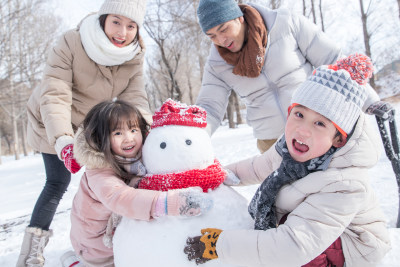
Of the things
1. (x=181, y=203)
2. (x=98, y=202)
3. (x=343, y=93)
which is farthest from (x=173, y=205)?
(x=343, y=93)

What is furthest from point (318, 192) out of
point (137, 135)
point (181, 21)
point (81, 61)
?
point (181, 21)

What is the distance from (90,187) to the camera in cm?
152

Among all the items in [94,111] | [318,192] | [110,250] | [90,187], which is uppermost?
[94,111]

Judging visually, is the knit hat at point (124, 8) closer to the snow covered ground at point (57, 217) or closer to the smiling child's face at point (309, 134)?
the smiling child's face at point (309, 134)

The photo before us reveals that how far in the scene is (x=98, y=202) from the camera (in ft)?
5.20

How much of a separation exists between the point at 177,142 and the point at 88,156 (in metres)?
0.46

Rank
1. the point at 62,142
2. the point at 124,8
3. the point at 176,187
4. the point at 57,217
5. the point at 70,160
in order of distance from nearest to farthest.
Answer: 1. the point at 176,187
2. the point at 70,160
3. the point at 62,142
4. the point at 124,8
5. the point at 57,217

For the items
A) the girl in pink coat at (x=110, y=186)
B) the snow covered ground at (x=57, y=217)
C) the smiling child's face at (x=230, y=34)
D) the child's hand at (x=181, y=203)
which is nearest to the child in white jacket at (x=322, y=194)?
the child's hand at (x=181, y=203)

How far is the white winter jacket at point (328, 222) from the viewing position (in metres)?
1.08

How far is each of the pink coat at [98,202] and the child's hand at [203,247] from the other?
0.73ft

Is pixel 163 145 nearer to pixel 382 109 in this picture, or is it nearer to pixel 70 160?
pixel 70 160

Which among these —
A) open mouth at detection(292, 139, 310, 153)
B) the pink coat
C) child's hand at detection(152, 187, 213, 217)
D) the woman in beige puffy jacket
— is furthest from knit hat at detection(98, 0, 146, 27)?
open mouth at detection(292, 139, 310, 153)

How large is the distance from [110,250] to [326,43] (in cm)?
190

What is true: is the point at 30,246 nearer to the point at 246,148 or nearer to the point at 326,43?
the point at 326,43
